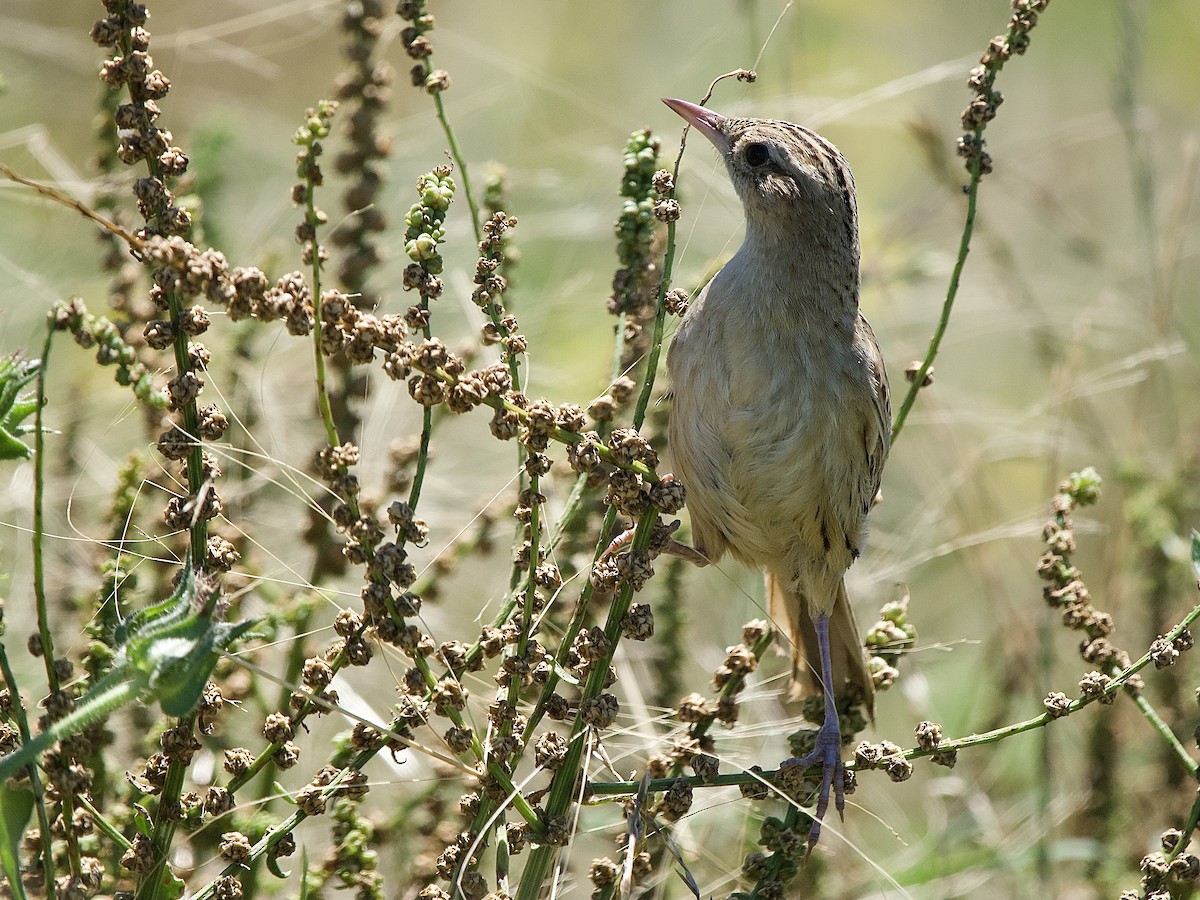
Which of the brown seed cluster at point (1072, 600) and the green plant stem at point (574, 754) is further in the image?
the brown seed cluster at point (1072, 600)

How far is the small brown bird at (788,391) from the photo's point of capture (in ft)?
9.05

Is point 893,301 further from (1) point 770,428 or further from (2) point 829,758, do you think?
(2) point 829,758

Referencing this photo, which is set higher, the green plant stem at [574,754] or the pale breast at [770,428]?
the pale breast at [770,428]

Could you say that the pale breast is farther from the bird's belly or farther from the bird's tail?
the bird's tail

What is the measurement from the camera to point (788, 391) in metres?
2.75

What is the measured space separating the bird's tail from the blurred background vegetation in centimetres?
18

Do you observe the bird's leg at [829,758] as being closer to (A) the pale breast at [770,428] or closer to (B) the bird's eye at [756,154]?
(A) the pale breast at [770,428]

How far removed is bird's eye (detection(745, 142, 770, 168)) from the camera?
3012mm

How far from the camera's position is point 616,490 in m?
1.87

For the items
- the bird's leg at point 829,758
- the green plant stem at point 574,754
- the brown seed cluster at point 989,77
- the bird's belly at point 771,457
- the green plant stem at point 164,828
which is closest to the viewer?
the green plant stem at point 164,828

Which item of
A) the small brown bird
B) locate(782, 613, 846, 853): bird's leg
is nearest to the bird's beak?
the small brown bird

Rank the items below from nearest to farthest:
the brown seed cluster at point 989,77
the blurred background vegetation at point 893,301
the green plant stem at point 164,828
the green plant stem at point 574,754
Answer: the green plant stem at point 164,828 → the green plant stem at point 574,754 → the brown seed cluster at point 989,77 → the blurred background vegetation at point 893,301

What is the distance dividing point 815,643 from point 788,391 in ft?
2.61

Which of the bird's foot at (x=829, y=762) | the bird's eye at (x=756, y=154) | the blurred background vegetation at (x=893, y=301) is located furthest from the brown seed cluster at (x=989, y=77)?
the bird's foot at (x=829, y=762)
